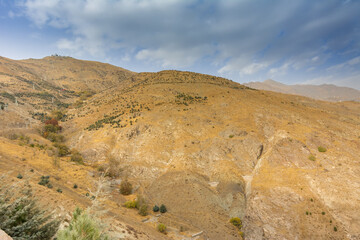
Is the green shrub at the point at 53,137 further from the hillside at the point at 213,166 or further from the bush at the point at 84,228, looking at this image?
the bush at the point at 84,228

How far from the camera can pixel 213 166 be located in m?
31.1

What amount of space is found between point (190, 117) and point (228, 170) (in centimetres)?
1606

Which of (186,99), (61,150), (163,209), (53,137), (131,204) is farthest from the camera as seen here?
(186,99)

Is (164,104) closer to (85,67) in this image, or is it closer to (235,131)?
(235,131)

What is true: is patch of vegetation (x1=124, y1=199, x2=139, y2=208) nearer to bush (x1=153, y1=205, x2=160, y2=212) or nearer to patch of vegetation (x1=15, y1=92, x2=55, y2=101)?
bush (x1=153, y1=205, x2=160, y2=212)

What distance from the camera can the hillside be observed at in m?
20.2

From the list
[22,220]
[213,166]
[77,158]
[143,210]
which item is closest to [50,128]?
[77,158]

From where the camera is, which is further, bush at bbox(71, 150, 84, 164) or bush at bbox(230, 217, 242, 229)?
bush at bbox(71, 150, 84, 164)

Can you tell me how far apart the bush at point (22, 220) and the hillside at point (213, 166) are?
16.7 ft

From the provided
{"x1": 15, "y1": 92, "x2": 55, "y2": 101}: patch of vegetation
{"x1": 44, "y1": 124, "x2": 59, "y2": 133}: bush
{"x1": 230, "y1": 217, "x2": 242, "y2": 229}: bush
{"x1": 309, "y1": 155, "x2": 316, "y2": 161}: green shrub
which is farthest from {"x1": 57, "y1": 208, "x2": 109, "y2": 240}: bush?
{"x1": 15, "y1": 92, "x2": 55, "y2": 101}: patch of vegetation

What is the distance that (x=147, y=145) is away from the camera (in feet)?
116

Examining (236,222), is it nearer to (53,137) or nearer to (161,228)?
(161,228)

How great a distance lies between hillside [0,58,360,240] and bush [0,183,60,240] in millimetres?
5094

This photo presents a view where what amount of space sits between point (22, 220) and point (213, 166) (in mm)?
28234
